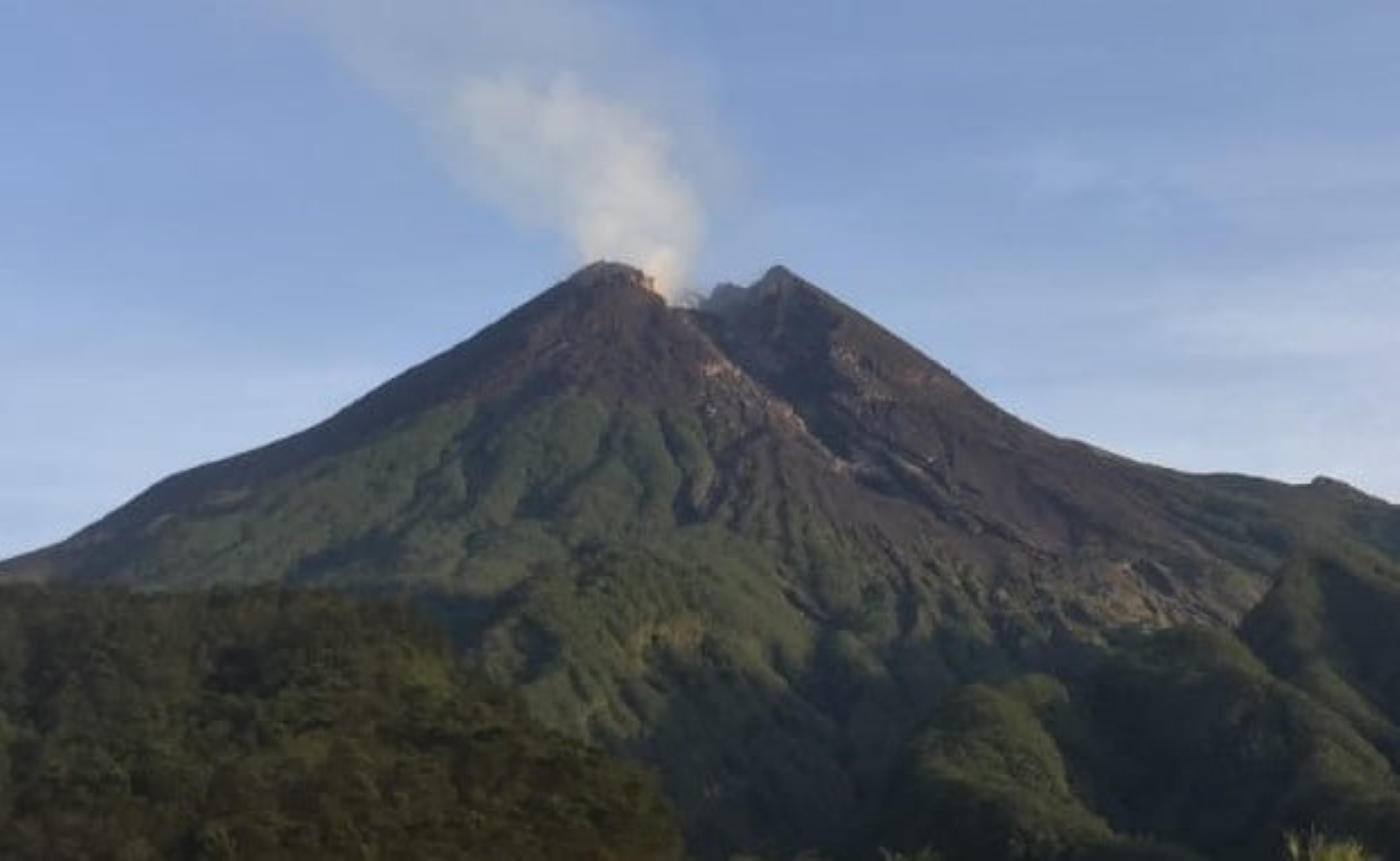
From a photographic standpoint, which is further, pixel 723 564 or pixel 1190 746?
pixel 723 564

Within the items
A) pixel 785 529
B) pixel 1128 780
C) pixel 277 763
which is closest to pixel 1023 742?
pixel 1128 780

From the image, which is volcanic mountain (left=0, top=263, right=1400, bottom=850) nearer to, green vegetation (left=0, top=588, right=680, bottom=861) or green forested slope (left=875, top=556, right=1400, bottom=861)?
green forested slope (left=875, top=556, right=1400, bottom=861)

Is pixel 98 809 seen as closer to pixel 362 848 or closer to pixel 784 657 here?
pixel 362 848

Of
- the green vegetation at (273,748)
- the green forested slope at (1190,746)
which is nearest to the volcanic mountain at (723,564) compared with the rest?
the green forested slope at (1190,746)

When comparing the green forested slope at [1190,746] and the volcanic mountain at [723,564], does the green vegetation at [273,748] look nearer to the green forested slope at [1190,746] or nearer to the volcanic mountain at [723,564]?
the green forested slope at [1190,746]

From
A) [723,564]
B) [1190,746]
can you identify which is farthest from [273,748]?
[723,564]

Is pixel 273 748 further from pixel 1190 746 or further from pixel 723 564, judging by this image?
pixel 723 564
